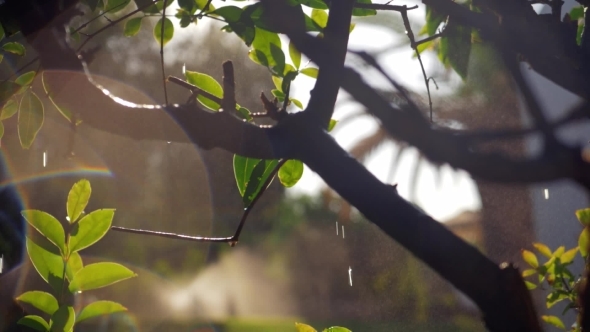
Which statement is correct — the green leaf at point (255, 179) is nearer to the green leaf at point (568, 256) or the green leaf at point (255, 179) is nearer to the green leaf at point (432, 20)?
the green leaf at point (432, 20)

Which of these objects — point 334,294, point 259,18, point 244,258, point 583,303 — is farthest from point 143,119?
point 244,258

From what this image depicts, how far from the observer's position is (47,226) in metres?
0.37

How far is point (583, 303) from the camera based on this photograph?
0.79 ft

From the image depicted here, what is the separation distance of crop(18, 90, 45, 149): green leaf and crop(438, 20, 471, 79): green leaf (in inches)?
15.4

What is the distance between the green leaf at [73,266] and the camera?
378 millimetres

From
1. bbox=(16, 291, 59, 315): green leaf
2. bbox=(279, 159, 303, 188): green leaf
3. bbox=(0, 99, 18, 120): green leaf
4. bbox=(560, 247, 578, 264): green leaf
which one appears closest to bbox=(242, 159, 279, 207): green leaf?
bbox=(279, 159, 303, 188): green leaf

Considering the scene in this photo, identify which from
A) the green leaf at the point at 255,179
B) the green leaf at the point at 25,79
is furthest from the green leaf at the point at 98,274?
the green leaf at the point at 25,79

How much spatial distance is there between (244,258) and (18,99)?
171cm

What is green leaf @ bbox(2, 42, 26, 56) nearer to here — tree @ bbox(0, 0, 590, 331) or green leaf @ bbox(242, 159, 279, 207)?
tree @ bbox(0, 0, 590, 331)

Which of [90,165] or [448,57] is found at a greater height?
[448,57]

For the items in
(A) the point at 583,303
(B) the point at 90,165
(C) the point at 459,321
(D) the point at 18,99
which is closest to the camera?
(A) the point at 583,303

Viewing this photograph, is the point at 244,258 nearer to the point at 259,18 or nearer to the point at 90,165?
the point at 90,165

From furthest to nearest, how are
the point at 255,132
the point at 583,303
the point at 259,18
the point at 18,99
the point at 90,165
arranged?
the point at 90,165 < the point at 18,99 < the point at 259,18 < the point at 255,132 < the point at 583,303

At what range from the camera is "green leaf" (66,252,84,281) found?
0.38 m
